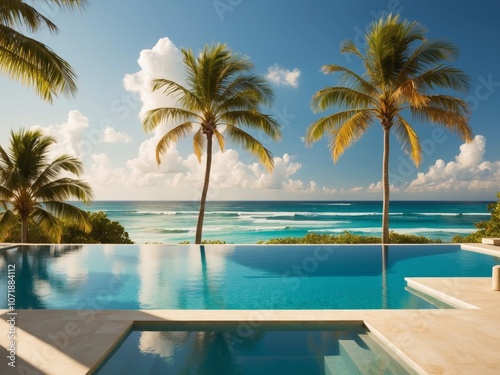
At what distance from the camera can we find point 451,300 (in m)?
5.62

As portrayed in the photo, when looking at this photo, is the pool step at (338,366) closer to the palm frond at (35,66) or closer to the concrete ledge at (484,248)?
the palm frond at (35,66)

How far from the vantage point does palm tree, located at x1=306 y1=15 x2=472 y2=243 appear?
36.2ft

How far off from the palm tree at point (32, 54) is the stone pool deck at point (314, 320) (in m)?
4.42

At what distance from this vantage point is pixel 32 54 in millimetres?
6699

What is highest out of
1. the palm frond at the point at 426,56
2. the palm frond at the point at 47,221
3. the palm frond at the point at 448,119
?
the palm frond at the point at 426,56

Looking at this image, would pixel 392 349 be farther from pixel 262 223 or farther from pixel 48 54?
pixel 262 223

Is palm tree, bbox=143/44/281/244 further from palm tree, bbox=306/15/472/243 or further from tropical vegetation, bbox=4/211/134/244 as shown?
tropical vegetation, bbox=4/211/134/244

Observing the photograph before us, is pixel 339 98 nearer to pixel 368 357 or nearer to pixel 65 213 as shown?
pixel 368 357

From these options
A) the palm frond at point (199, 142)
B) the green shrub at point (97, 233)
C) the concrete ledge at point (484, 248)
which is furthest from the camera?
the green shrub at point (97, 233)

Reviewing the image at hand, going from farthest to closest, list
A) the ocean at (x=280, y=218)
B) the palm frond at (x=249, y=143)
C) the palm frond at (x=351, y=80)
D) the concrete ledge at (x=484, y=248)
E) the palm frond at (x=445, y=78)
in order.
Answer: the ocean at (x=280, y=218) → the palm frond at (x=249, y=143) → the palm frond at (x=351, y=80) → the palm frond at (x=445, y=78) → the concrete ledge at (x=484, y=248)

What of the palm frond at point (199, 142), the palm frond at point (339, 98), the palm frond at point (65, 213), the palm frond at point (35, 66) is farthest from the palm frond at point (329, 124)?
the palm frond at point (65, 213)

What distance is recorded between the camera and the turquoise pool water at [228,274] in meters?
5.89

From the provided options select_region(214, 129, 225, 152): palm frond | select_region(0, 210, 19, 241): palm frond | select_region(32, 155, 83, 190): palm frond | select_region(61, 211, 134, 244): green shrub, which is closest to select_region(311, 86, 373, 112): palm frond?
select_region(214, 129, 225, 152): palm frond

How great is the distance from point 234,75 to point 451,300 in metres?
9.53
